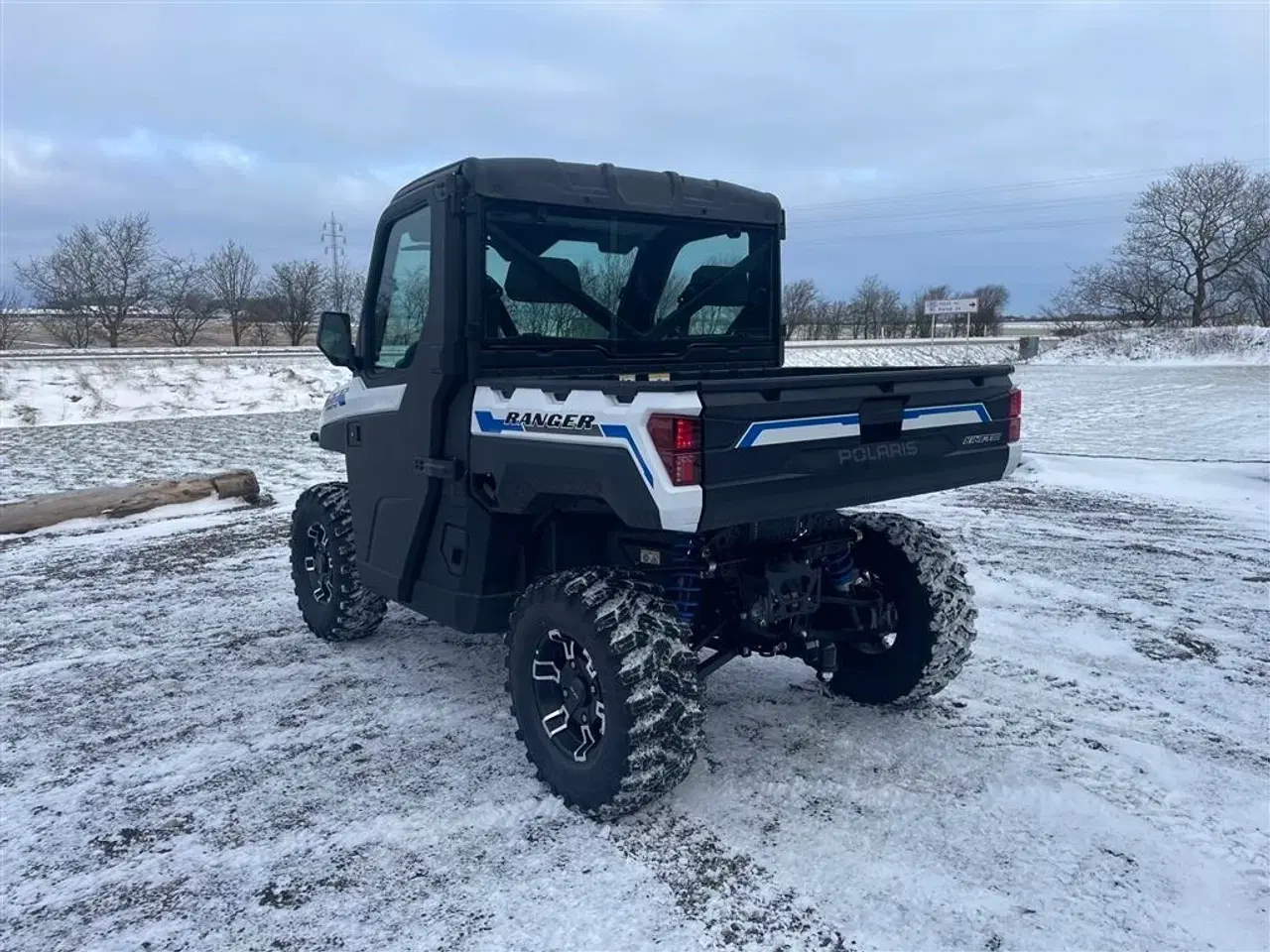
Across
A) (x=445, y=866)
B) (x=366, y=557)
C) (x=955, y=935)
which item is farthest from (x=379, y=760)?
(x=955, y=935)

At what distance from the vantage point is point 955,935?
2.79 metres

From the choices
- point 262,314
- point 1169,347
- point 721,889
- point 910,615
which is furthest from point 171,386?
point 1169,347

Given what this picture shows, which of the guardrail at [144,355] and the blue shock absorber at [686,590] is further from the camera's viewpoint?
the guardrail at [144,355]

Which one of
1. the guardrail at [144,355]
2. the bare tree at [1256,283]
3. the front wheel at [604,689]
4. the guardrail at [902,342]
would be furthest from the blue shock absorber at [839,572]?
the bare tree at [1256,283]

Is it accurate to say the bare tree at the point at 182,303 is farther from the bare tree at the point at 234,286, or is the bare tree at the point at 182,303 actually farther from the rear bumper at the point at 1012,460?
the rear bumper at the point at 1012,460

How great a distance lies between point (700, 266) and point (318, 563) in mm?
2746

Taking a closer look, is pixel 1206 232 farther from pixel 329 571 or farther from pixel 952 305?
Result: pixel 329 571

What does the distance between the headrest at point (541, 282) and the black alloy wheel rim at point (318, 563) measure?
2.01m

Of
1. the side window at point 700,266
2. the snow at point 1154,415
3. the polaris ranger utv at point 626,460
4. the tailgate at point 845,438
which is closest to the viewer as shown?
the tailgate at point 845,438

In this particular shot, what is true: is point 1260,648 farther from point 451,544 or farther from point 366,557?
point 366,557

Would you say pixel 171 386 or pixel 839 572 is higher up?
pixel 171 386

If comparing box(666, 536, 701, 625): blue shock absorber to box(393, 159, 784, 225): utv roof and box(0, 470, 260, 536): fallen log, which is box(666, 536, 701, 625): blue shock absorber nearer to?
box(393, 159, 784, 225): utv roof

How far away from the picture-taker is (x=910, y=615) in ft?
14.0

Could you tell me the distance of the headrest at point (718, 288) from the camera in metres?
4.59
